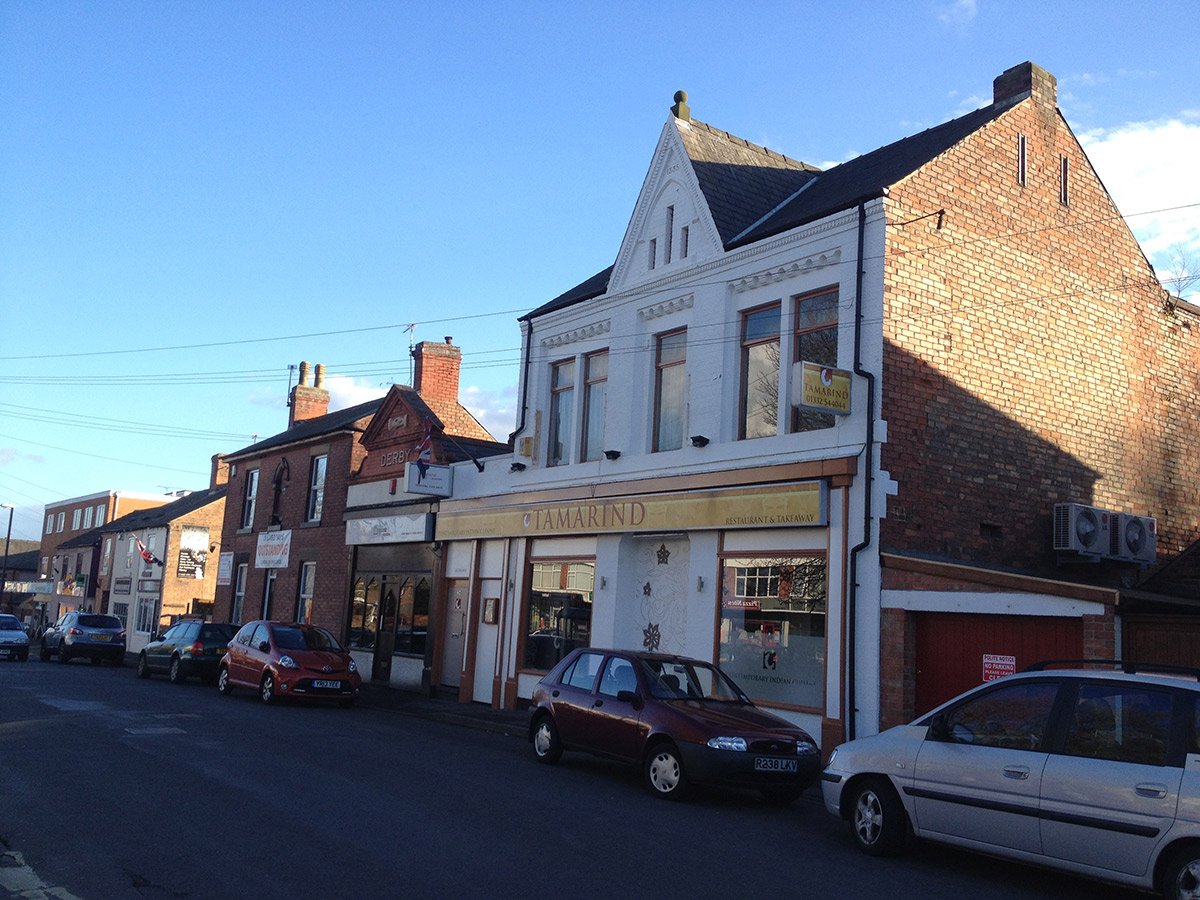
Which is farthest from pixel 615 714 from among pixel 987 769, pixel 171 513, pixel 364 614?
pixel 171 513

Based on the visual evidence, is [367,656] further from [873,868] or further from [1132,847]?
[1132,847]

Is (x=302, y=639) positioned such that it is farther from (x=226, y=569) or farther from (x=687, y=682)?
(x=226, y=569)

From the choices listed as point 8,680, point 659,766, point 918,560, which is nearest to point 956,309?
point 918,560

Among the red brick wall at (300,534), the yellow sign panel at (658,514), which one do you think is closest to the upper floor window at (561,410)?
the yellow sign panel at (658,514)

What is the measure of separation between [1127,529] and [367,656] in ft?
57.2

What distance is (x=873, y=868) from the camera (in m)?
8.02

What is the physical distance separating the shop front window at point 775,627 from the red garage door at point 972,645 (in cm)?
159

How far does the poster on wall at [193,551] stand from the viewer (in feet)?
149

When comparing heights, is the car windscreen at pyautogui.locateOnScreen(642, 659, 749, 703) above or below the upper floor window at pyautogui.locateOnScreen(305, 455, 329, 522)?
below

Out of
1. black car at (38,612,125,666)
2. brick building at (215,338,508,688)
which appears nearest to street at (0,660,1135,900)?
brick building at (215,338,508,688)

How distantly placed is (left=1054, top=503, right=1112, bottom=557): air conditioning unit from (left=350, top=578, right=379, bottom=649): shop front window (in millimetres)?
16345

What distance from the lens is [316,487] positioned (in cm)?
3034

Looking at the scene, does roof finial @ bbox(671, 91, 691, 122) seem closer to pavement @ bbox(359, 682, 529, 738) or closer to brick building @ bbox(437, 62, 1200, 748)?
brick building @ bbox(437, 62, 1200, 748)

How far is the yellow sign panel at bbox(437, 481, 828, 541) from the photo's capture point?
14602 millimetres
